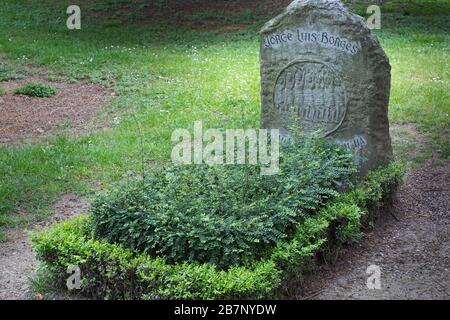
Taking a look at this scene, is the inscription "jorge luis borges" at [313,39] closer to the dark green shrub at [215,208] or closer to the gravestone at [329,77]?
the gravestone at [329,77]

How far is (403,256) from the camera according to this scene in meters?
6.43

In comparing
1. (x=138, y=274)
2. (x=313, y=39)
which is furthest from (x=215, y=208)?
(x=313, y=39)

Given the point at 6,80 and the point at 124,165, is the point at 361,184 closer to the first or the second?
the point at 124,165

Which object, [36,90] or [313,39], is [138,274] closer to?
[313,39]

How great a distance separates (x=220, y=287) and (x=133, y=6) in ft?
48.8

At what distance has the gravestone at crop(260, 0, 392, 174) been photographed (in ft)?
23.4

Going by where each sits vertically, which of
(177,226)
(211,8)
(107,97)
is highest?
(211,8)

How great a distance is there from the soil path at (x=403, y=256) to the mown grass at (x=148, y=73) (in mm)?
1637

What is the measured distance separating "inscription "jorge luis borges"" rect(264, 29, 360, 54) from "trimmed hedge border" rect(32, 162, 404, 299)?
173 centimetres

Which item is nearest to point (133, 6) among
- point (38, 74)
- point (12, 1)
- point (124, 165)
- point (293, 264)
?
point (12, 1)

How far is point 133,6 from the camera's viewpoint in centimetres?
1891

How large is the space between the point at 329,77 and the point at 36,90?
233 inches

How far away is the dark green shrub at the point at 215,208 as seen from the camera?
17.9 ft

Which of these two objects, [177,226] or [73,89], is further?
[73,89]
